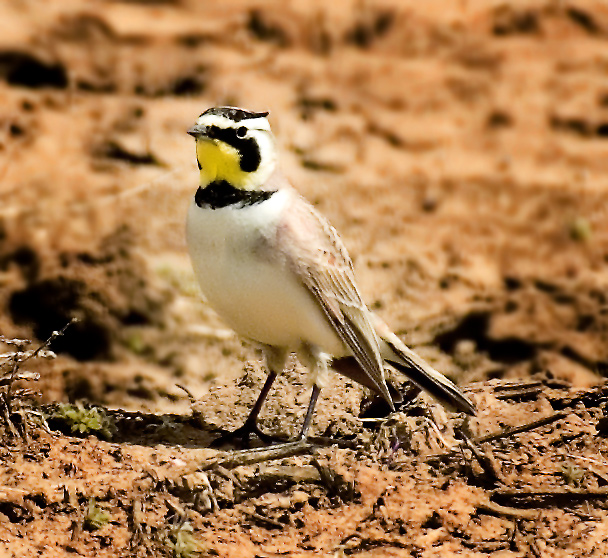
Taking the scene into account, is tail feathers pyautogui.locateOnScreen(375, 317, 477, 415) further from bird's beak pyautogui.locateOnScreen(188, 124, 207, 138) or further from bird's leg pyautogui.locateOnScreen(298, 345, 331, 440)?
bird's beak pyautogui.locateOnScreen(188, 124, 207, 138)

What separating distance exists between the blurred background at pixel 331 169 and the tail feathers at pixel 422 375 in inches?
33.6

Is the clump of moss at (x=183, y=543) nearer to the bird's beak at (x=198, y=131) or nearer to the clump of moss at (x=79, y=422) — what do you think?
the clump of moss at (x=79, y=422)

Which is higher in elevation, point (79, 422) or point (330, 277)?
point (330, 277)

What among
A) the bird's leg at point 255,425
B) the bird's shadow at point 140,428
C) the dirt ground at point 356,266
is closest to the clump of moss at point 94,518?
the dirt ground at point 356,266

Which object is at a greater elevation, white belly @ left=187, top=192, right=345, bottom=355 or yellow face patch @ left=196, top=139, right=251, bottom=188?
yellow face patch @ left=196, top=139, right=251, bottom=188

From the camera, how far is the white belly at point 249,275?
3693 millimetres

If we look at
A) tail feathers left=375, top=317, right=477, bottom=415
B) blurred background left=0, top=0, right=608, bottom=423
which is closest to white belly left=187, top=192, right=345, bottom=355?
tail feathers left=375, top=317, right=477, bottom=415

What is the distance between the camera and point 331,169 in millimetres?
7344

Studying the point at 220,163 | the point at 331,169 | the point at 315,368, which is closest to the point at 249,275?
the point at 220,163

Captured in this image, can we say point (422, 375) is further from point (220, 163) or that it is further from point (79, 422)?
point (79, 422)

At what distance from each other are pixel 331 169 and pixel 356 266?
1.38 meters

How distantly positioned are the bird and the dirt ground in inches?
18.8

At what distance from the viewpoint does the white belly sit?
3.69 m

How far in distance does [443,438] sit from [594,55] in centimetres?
602
